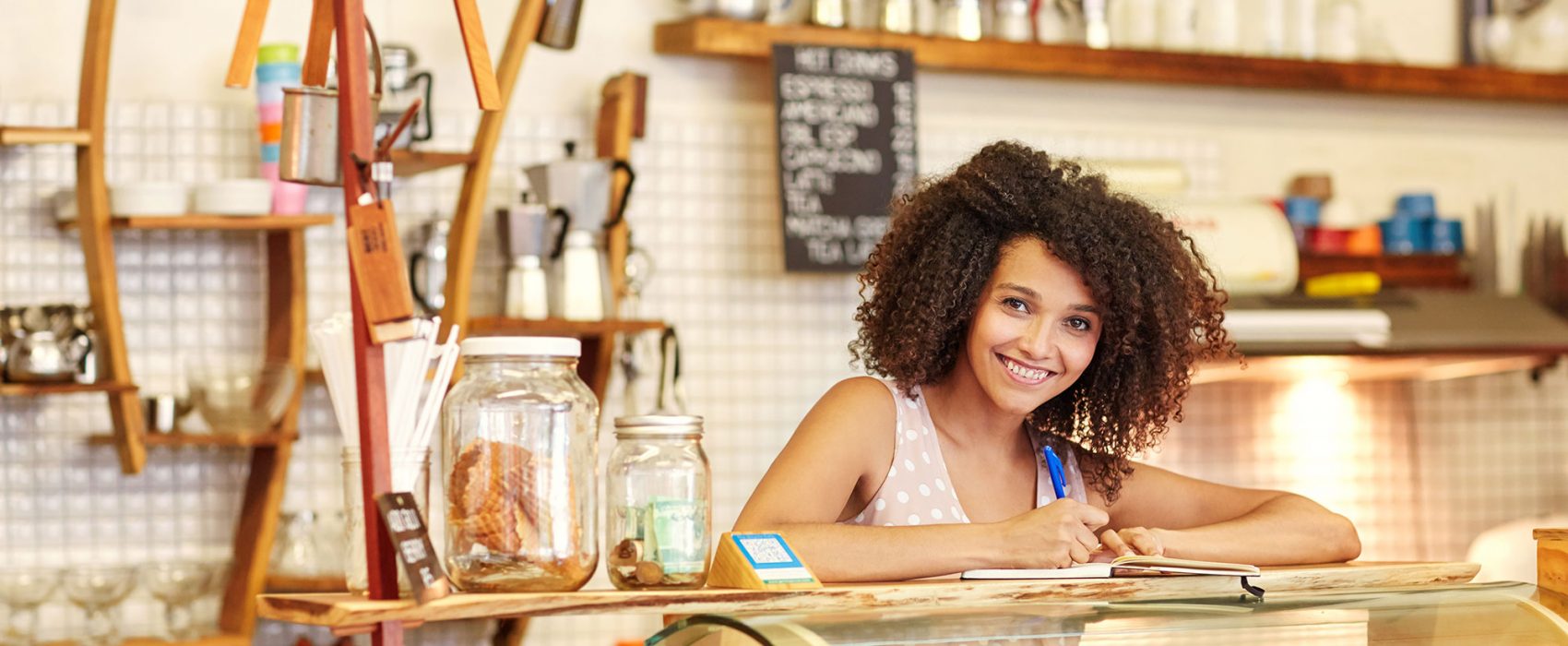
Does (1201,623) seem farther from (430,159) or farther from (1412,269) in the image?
(1412,269)

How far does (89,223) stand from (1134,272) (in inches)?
84.9

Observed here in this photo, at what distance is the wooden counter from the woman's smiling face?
40 centimetres

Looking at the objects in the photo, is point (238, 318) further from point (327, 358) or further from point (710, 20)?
point (327, 358)

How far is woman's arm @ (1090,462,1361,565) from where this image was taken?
207 centimetres

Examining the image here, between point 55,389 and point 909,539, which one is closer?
point 909,539

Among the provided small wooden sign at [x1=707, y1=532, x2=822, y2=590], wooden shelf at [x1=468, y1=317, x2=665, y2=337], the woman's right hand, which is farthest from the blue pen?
wooden shelf at [x1=468, y1=317, x2=665, y2=337]

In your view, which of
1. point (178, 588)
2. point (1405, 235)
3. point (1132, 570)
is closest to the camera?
point (1132, 570)

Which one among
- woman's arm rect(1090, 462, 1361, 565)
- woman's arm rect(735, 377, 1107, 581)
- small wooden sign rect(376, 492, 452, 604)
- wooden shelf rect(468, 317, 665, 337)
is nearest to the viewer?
small wooden sign rect(376, 492, 452, 604)

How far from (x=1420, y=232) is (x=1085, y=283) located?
9.09 ft

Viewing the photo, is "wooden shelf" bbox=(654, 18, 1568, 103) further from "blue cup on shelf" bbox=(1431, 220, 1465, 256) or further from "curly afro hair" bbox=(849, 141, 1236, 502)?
"curly afro hair" bbox=(849, 141, 1236, 502)

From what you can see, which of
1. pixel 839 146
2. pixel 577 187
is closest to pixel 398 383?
pixel 577 187

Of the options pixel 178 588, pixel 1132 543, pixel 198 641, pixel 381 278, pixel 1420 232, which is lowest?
pixel 198 641

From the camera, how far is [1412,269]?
4.57 meters

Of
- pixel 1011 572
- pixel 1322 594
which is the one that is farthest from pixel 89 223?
pixel 1322 594
